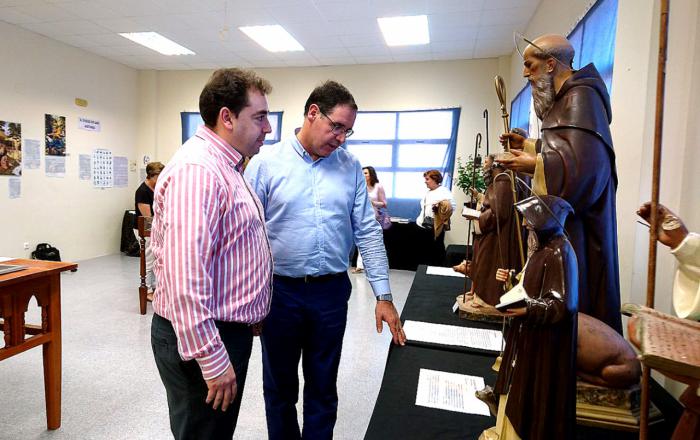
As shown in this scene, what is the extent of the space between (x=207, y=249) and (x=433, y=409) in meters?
0.75

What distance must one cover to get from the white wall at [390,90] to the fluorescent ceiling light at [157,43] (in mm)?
1056

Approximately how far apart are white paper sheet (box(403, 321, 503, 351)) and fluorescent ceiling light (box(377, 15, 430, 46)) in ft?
13.8

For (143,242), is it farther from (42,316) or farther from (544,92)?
(544,92)

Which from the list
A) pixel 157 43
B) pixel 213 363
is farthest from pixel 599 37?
pixel 157 43

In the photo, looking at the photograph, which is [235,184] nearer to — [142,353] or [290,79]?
[142,353]

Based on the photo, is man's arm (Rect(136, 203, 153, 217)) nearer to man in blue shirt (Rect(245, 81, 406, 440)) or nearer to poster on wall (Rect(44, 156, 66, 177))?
poster on wall (Rect(44, 156, 66, 177))

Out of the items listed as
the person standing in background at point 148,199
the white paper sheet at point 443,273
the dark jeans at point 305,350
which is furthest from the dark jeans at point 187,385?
the person standing in background at point 148,199

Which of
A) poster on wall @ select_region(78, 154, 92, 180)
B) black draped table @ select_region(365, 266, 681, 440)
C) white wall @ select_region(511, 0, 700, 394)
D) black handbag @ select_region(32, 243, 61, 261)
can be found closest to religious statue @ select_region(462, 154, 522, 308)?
black draped table @ select_region(365, 266, 681, 440)

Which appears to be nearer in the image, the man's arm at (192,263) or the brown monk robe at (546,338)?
the brown monk robe at (546,338)

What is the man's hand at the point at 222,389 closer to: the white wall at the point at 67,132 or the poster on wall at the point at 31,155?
the white wall at the point at 67,132

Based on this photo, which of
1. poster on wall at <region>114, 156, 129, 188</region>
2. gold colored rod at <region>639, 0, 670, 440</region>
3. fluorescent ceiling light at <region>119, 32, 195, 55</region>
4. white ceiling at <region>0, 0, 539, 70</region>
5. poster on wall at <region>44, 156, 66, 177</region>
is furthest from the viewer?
poster on wall at <region>114, 156, 129, 188</region>

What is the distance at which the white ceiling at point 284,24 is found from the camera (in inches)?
184

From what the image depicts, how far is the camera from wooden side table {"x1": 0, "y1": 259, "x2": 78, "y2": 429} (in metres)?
1.85

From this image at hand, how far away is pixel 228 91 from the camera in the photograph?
1087 mm
